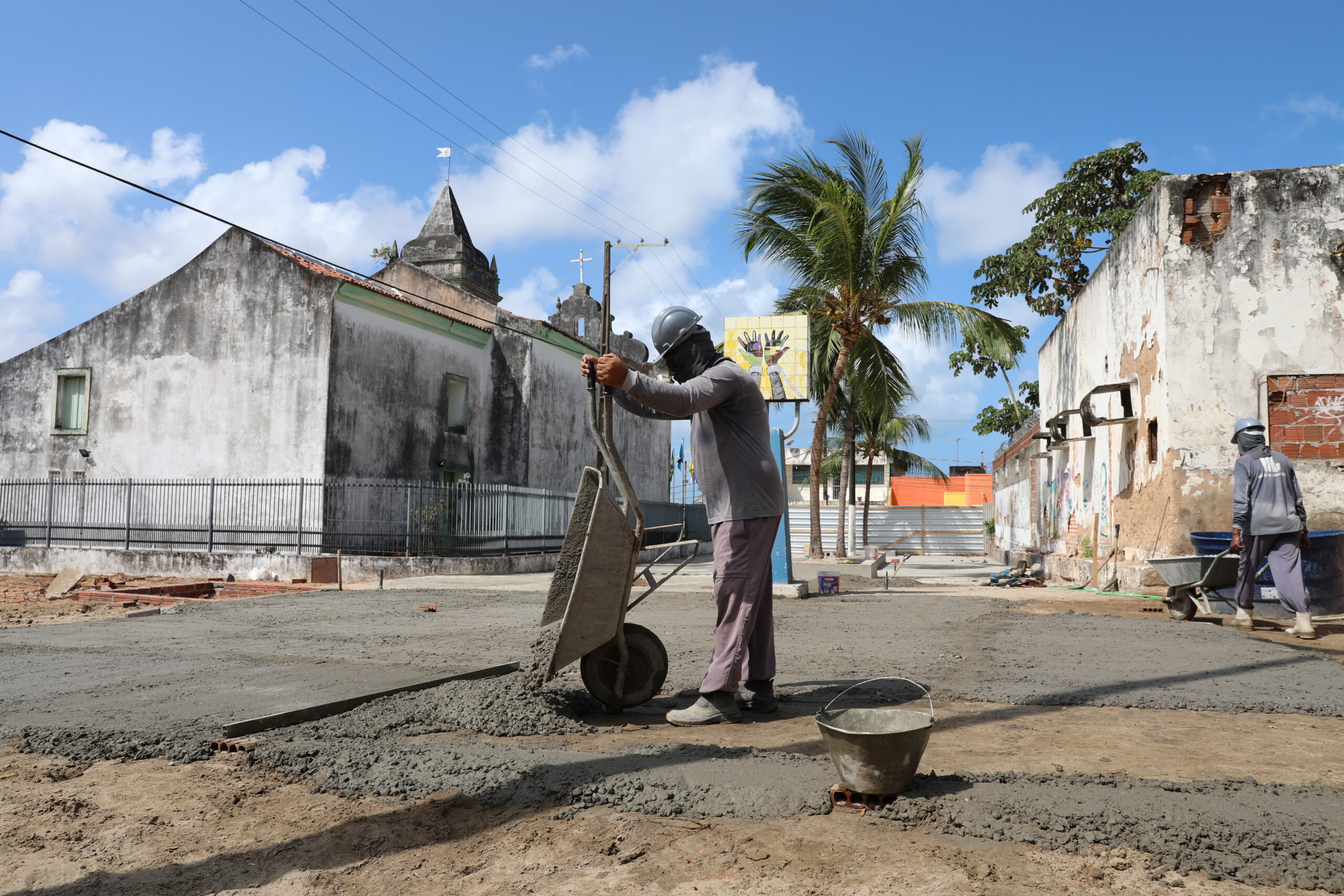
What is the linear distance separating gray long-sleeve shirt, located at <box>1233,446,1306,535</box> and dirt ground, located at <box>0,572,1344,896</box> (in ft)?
12.9

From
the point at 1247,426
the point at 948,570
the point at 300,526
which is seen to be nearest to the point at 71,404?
the point at 300,526

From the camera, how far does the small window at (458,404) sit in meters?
22.9

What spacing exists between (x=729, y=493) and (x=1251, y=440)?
5.91 metres

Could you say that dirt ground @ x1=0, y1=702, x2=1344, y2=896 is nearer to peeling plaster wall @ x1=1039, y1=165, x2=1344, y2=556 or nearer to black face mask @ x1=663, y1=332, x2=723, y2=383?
black face mask @ x1=663, y1=332, x2=723, y2=383

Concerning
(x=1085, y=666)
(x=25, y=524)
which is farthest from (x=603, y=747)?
(x=25, y=524)

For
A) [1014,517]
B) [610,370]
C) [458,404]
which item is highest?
[458,404]

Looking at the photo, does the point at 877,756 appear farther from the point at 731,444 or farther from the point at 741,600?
the point at 731,444

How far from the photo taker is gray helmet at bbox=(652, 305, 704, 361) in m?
4.34

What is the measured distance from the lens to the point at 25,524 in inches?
783

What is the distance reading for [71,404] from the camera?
21172 mm

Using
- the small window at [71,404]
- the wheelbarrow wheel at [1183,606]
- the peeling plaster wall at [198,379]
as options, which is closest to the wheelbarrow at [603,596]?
the wheelbarrow wheel at [1183,606]

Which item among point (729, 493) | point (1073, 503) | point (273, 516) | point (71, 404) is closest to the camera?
point (729, 493)

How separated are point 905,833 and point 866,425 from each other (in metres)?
31.0

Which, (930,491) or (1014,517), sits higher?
(930,491)
